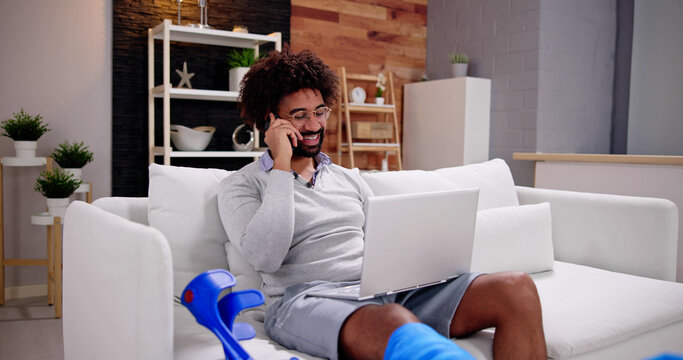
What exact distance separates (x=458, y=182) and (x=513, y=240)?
1.24 feet

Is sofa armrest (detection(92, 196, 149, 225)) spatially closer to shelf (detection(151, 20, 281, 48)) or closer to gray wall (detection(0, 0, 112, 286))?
shelf (detection(151, 20, 281, 48))

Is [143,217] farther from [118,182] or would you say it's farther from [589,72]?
[589,72]

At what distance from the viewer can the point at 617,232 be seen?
219 centimetres

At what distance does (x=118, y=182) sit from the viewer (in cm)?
331

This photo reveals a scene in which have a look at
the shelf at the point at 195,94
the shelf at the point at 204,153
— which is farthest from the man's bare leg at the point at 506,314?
the shelf at the point at 195,94

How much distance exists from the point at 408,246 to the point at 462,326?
295 millimetres

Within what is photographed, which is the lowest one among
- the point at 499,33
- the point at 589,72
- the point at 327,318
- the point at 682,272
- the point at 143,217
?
the point at 682,272

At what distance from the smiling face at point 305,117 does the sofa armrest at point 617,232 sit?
1.23 m

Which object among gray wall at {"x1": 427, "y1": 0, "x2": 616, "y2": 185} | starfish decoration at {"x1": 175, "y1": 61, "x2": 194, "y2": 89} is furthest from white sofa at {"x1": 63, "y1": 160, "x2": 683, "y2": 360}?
starfish decoration at {"x1": 175, "y1": 61, "x2": 194, "y2": 89}

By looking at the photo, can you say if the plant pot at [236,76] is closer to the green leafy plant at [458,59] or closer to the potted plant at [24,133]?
the potted plant at [24,133]

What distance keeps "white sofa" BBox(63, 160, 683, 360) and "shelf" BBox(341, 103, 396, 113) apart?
5.73 ft

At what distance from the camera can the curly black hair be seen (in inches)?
67.1

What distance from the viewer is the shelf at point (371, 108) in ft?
13.3

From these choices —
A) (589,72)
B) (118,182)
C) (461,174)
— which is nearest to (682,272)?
(461,174)
